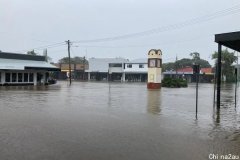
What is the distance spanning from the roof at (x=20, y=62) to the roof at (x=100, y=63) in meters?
54.2

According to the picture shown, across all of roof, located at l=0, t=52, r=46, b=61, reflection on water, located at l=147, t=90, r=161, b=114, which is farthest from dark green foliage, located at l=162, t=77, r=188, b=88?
reflection on water, located at l=147, t=90, r=161, b=114

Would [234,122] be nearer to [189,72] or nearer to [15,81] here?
[15,81]

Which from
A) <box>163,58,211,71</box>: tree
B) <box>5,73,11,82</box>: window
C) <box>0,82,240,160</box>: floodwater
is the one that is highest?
<box>163,58,211,71</box>: tree

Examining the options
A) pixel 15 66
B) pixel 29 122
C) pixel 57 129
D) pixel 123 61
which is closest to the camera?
pixel 57 129

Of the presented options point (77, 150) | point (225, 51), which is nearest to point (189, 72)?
point (225, 51)

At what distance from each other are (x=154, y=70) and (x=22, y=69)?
18.9 meters

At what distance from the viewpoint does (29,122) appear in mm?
13812

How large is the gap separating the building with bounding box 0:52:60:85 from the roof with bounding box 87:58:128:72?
2134 inches

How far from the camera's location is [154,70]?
54625 mm

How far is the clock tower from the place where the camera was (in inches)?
2123

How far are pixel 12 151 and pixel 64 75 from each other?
114 m

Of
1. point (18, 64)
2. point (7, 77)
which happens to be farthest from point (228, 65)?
point (7, 77)

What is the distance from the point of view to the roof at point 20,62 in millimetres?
53184

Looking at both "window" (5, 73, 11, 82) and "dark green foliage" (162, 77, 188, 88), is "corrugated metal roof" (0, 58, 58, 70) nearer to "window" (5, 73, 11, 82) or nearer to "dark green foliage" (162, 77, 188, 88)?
"window" (5, 73, 11, 82)
